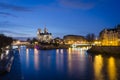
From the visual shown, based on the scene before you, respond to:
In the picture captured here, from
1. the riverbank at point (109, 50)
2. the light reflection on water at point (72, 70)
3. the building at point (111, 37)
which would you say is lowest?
→ the light reflection on water at point (72, 70)

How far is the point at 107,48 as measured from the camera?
151 feet

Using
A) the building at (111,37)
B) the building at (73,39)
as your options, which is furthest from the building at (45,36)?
the building at (111,37)

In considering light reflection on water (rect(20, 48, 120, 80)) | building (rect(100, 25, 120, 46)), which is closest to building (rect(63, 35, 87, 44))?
building (rect(100, 25, 120, 46))

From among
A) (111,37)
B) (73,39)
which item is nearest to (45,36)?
(73,39)

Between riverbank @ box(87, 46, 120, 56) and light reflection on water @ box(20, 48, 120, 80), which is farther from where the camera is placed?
riverbank @ box(87, 46, 120, 56)

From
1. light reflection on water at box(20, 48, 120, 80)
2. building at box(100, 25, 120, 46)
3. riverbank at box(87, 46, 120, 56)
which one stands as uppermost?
building at box(100, 25, 120, 46)

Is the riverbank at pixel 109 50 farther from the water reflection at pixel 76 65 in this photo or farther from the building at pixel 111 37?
the building at pixel 111 37

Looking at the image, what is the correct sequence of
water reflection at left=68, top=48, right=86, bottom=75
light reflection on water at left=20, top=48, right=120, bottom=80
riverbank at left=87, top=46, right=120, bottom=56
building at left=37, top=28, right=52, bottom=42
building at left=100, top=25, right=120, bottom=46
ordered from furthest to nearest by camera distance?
building at left=37, top=28, right=52, bottom=42 < building at left=100, top=25, right=120, bottom=46 < riverbank at left=87, top=46, right=120, bottom=56 < water reflection at left=68, top=48, right=86, bottom=75 < light reflection on water at left=20, top=48, right=120, bottom=80

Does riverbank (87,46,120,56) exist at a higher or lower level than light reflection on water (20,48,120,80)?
higher

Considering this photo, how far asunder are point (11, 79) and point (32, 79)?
160 cm

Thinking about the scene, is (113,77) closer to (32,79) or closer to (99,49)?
(32,79)

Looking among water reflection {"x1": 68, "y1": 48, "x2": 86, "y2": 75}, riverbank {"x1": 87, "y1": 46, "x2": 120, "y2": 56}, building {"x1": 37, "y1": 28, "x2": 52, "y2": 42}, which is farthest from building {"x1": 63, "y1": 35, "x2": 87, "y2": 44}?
water reflection {"x1": 68, "y1": 48, "x2": 86, "y2": 75}

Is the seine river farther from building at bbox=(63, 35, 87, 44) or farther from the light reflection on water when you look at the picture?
building at bbox=(63, 35, 87, 44)

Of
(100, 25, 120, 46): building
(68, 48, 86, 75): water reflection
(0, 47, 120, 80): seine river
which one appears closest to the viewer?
(0, 47, 120, 80): seine river
